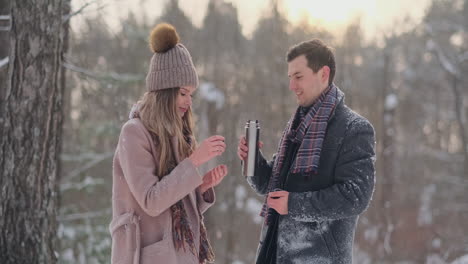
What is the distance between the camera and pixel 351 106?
1736 centimetres

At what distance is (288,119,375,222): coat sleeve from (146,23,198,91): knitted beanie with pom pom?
2.72ft

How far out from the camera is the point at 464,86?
1839cm

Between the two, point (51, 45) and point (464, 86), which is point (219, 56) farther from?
point (51, 45)

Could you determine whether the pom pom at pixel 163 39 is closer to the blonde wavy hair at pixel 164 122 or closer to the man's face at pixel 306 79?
the blonde wavy hair at pixel 164 122

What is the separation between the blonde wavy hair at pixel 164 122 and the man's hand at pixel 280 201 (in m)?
0.52

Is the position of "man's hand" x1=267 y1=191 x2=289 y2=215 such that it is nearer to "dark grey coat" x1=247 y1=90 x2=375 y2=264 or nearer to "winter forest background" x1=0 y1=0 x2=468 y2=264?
"dark grey coat" x1=247 y1=90 x2=375 y2=264

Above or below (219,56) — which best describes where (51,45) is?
below

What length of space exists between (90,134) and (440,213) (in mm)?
14284

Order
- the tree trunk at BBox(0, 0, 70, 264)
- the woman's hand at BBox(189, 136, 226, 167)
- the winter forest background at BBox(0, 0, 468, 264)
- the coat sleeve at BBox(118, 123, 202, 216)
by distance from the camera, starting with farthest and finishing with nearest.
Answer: the winter forest background at BBox(0, 0, 468, 264) < the tree trunk at BBox(0, 0, 70, 264) < the woman's hand at BBox(189, 136, 226, 167) < the coat sleeve at BBox(118, 123, 202, 216)

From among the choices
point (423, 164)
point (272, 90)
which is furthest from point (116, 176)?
point (423, 164)

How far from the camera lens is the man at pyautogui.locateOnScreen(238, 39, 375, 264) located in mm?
2385

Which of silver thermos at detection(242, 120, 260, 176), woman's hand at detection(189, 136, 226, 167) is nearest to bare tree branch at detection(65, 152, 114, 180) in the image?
silver thermos at detection(242, 120, 260, 176)

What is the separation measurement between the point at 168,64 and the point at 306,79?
0.76 m

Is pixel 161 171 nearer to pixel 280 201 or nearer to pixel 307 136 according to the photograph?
pixel 280 201
